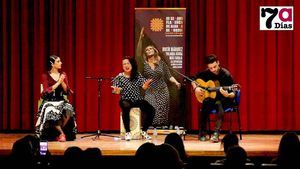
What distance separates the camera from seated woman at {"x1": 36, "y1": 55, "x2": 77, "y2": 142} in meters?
7.65

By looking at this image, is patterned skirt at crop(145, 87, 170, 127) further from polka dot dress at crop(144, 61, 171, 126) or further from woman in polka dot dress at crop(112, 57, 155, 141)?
woman in polka dot dress at crop(112, 57, 155, 141)

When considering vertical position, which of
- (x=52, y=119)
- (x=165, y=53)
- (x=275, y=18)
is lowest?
(x=52, y=119)

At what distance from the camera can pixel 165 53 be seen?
8.80m

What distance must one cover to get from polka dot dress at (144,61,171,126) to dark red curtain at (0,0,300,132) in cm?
47

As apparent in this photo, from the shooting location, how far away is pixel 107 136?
8445mm

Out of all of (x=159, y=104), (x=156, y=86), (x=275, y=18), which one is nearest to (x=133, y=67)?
(x=156, y=86)

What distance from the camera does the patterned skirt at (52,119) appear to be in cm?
763

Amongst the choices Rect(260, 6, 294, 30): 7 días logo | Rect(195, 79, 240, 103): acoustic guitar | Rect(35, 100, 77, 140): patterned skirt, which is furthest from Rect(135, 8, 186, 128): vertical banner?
Rect(35, 100, 77, 140): patterned skirt

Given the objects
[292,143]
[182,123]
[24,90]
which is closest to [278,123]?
[182,123]

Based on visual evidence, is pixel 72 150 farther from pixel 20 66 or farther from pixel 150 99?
pixel 20 66

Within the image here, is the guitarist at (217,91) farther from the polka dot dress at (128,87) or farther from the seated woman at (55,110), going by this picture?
the seated woman at (55,110)

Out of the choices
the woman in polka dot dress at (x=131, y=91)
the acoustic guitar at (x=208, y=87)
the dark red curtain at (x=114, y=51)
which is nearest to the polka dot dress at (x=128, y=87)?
the woman in polka dot dress at (x=131, y=91)

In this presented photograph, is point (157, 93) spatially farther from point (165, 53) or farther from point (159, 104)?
point (165, 53)

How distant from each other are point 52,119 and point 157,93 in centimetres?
187
